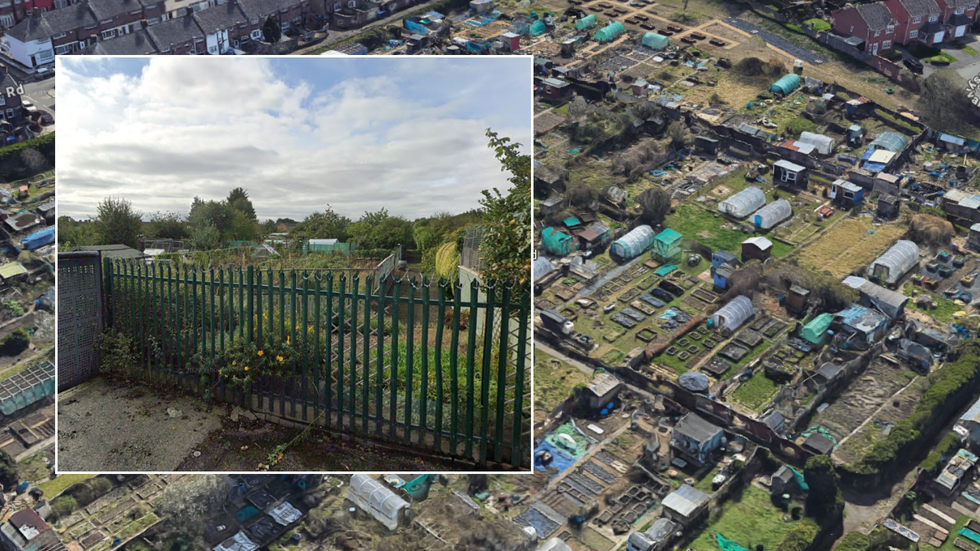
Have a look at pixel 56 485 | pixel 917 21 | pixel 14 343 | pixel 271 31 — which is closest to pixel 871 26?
pixel 917 21

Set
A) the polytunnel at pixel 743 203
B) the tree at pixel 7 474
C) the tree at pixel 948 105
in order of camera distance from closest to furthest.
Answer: the tree at pixel 7 474 < the polytunnel at pixel 743 203 < the tree at pixel 948 105

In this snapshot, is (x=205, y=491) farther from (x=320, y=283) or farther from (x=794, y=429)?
(x=320, y=283)

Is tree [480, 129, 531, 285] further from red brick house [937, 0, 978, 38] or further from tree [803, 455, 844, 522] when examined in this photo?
red brick house [937, 0, 978, 38]

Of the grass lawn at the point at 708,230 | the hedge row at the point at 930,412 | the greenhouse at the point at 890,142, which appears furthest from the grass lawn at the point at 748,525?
the greenhouse at the point at 890,142

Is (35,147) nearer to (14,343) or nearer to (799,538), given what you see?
(14,343)

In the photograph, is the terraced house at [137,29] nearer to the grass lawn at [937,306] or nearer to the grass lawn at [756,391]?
the grass lawn at [756,391]

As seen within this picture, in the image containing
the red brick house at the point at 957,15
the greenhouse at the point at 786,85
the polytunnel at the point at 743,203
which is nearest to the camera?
the polytunnel at the point at 743,203

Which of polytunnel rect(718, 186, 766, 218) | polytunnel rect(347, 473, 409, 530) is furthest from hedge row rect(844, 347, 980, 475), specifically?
polytunnel rect(347, 473, 409, 530)
